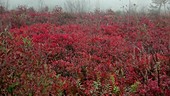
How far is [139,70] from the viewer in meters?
7.16

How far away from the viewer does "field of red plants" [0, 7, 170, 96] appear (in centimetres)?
562

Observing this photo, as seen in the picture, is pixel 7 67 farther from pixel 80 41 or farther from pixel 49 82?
pixel 80 41

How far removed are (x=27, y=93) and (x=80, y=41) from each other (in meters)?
6.63

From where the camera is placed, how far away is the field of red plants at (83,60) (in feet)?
18.4

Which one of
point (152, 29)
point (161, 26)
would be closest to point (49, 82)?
point (152, 29)

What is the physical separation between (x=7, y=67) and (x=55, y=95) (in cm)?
115

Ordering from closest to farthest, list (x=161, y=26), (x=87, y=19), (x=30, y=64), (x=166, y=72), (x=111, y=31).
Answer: (x=30, y=64) < (x=166, y=72) < (x=111, y=31) < (x=161, y=26) < (x=87, y=19)

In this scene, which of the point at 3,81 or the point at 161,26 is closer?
the point at 3,81

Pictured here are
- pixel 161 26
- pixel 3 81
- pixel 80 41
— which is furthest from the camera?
pixel 161 26

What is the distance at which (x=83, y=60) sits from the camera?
892cm

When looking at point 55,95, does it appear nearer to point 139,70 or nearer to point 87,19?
point 139,70

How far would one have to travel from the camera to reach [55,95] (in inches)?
225

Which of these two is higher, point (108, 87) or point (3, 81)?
point (3, 81)

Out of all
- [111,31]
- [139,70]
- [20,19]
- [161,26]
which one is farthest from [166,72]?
[20,19]
